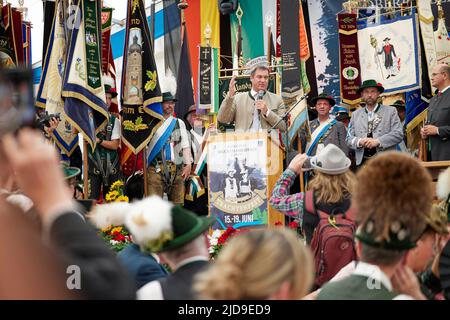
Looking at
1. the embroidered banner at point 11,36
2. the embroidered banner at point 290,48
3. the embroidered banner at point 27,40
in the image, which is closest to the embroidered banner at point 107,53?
the embroidered banner at point 11,36

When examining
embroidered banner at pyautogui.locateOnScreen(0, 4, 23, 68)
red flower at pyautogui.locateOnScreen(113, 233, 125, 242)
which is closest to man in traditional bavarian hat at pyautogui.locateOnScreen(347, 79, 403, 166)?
red flower at pyautogui.locateOnScreen(113, 233, 125, 242)

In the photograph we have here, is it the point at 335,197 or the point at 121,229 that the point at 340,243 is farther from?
the point at 121,229

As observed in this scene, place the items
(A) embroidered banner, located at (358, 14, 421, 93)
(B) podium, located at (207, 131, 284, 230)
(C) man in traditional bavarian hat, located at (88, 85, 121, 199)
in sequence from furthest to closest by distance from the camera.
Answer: (A) embroidered banner, located at (358, 14, 421, 93)
(C) man in traditional bavarian hat, located at (88, 85, 121, 199)
(B) podium, located at (207, 131, 284, 230)

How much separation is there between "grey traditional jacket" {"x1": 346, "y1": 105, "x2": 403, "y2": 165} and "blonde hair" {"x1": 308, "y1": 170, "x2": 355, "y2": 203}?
181 inches

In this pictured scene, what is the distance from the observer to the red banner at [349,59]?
11.7 m

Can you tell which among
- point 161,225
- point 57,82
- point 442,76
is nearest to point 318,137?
point 442,76

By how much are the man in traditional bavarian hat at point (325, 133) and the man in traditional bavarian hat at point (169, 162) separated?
1758 millimetres

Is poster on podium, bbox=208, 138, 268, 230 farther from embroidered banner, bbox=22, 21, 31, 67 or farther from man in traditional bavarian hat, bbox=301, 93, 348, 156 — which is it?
embroidered banner, bbox=22, 21, 31, 67

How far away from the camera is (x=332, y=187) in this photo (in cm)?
481

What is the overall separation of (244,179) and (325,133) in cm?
257

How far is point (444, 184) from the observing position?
4156 millimetres

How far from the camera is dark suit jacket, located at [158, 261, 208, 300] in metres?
2.66

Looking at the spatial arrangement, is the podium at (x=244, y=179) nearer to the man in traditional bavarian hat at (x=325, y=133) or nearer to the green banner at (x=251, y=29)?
the man in traditional bavarian hat at (x=325, y=133)
